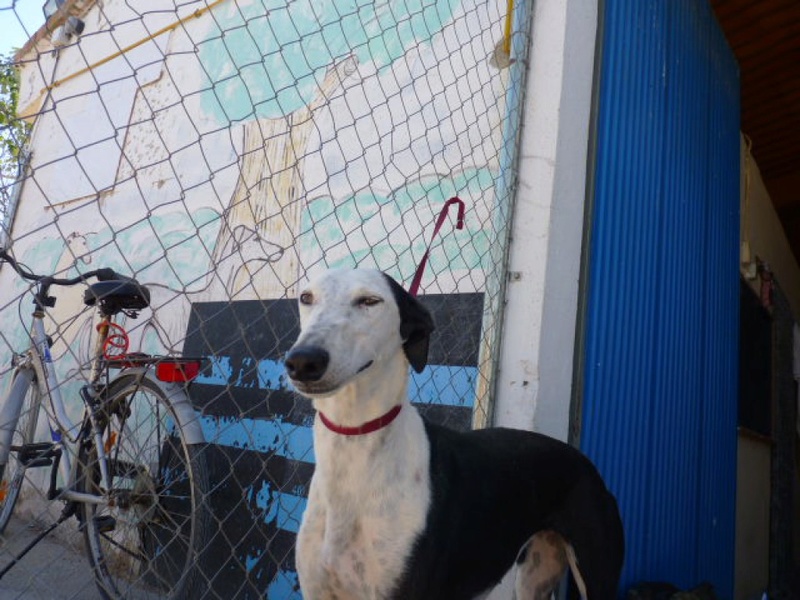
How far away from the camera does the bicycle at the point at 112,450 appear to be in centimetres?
217

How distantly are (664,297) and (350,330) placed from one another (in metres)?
2.28

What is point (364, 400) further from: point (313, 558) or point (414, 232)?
point (414, 232)

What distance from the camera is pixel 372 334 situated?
4.47 feet

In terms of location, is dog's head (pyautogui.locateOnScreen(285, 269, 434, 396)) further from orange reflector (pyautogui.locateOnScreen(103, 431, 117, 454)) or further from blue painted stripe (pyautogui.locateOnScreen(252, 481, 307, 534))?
orange reflector (pyautogui.locateOnScreen(103, 431, 117, 454))

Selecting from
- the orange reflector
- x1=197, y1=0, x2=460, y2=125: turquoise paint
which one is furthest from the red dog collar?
x1=197, y1=0, x2=460, y2=125: turquoise paint

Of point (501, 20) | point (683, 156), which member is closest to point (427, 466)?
point (501, 20)

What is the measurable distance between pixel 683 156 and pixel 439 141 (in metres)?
1.72

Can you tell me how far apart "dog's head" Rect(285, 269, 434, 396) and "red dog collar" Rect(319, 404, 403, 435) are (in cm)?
13

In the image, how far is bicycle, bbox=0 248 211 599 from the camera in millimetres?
2170

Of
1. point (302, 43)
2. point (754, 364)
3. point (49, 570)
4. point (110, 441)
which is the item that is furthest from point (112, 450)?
point (754, 364)

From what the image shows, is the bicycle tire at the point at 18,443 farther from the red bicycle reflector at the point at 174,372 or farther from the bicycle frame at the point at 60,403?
the red bicycle reflector at the point at 174,372

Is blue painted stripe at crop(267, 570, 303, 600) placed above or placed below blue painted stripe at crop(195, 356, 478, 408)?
below

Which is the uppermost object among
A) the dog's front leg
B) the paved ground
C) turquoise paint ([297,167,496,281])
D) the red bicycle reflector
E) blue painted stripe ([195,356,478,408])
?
turquoise paint ([297,167,496,281])

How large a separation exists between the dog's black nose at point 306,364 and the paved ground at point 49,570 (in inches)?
60.1
